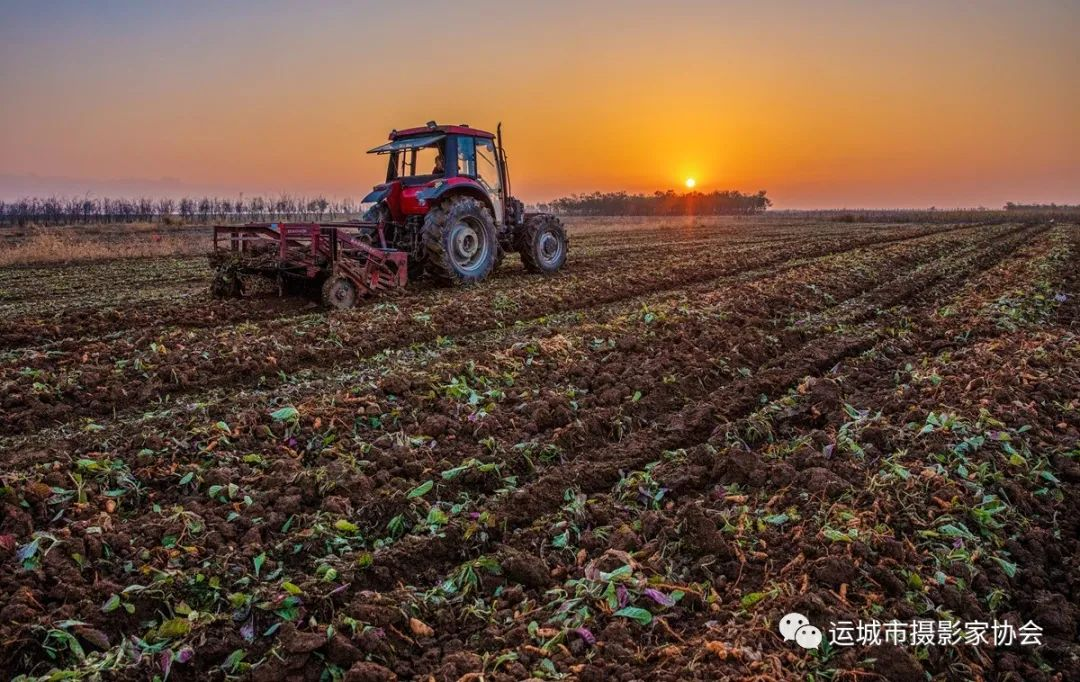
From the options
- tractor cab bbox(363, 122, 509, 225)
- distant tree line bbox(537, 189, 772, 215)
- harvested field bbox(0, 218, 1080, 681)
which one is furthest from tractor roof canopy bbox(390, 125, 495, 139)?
distant tree line bbox(537, 189, 772, 215)

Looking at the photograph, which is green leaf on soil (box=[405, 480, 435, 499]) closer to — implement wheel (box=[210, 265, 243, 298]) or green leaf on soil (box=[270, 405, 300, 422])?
green leaf on soil (box=[270, 405, 300, 422])

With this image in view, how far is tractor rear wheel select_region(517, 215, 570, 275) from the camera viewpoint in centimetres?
1463

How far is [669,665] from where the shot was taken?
2.79 meters

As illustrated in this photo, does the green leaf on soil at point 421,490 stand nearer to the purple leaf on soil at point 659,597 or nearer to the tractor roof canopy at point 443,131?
the purple leaf on soil at point 659,597

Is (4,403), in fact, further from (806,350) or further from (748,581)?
(806,350)

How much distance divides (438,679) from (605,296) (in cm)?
975

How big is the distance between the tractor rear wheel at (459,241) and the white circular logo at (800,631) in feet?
32.2

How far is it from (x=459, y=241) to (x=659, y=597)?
32.9 feet

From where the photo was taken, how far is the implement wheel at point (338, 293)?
10141mm

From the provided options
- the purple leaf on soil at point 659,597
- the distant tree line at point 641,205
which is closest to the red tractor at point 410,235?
the purple leaf on soil at point 659,597

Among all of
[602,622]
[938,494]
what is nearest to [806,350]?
[938,494]

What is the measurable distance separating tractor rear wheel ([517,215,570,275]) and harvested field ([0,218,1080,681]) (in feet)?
21.7

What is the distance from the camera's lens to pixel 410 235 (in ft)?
40.4

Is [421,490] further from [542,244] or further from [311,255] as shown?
[542,244]
